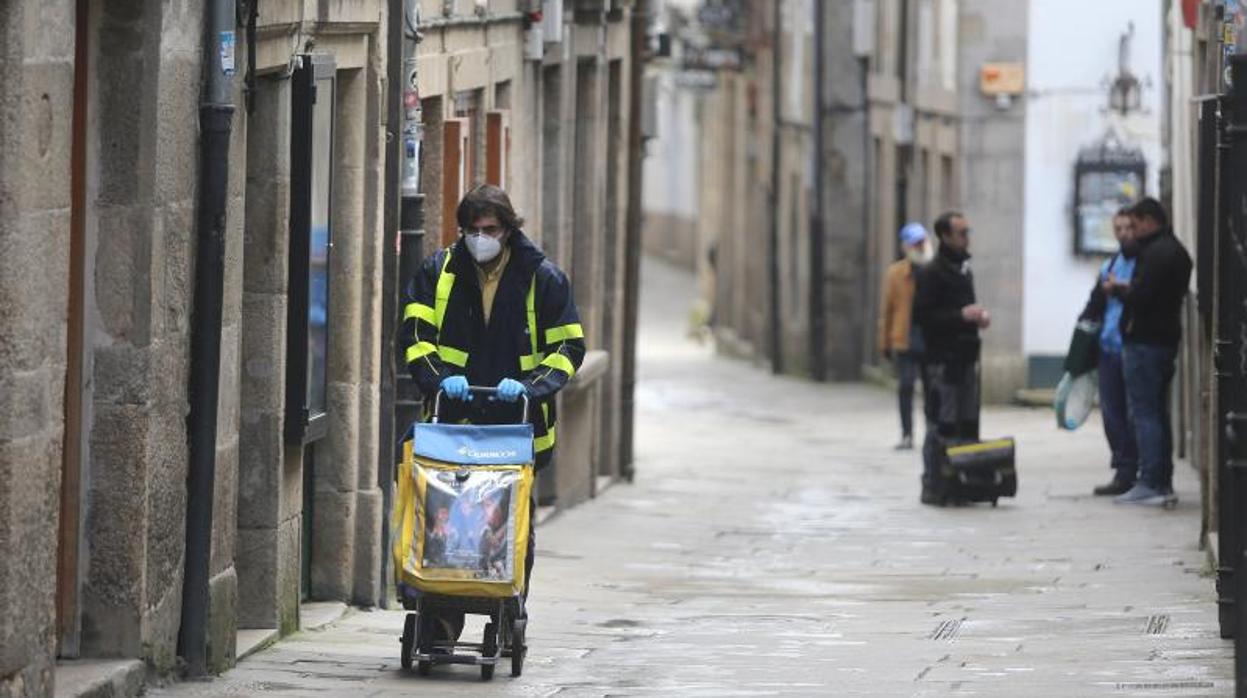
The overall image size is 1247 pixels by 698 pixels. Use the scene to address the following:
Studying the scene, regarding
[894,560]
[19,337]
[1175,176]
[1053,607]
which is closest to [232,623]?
[19,337]

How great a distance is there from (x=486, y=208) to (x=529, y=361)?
56 cm

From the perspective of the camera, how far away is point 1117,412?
19.1 m

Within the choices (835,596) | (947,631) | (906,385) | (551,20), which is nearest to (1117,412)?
(551,20)

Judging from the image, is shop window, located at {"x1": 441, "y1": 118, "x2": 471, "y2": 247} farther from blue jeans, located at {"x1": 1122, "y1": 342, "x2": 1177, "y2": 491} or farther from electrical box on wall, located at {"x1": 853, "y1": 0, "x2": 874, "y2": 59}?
electrical box on wall, located at {"x1": 853, "y1": 0, "x2": 874, "y2": 59}

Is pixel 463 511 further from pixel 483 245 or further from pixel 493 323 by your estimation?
pixel 483 245

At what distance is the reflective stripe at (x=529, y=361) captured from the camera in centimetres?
1098

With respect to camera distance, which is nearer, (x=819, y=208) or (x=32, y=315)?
(x=32, y=315)

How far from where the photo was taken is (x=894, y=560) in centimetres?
1695

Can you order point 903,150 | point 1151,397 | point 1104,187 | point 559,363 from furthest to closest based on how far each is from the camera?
point 903,150
point 1104,187
point 1151,397
point 559,363

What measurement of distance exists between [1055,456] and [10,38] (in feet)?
54.1

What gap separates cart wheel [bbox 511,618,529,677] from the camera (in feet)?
35.4

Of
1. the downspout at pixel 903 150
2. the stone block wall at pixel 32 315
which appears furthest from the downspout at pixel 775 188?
the stone block wall at pixel 32 315

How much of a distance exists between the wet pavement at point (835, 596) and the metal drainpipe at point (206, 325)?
0.28 metres

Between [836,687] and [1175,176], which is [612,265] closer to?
[1175,176]
